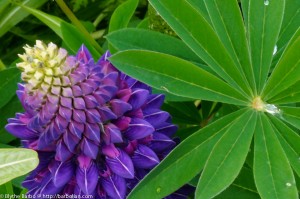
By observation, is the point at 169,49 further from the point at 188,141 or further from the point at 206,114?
the point at 206,114

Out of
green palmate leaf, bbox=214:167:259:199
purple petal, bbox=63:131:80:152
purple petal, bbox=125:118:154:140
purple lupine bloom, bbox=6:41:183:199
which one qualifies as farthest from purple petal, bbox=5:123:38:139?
green palmate leaf, bbox=214:167:259:199

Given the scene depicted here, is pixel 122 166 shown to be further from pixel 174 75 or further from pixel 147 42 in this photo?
pixel 147 42

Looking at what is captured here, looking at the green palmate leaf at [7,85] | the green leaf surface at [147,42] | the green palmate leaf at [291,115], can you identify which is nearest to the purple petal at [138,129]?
the green leaf surface at [147,42]

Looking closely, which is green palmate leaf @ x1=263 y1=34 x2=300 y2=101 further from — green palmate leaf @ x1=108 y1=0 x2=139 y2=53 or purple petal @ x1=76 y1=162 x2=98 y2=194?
green palmate leaf @ x1=108 y1=0 x2=139 y2=53

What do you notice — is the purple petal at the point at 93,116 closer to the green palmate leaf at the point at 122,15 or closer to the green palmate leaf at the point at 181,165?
the green palmate leaf at the point at 181,165

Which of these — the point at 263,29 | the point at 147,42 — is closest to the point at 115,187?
the point at 147,42

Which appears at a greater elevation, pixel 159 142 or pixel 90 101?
pixel 90 101
